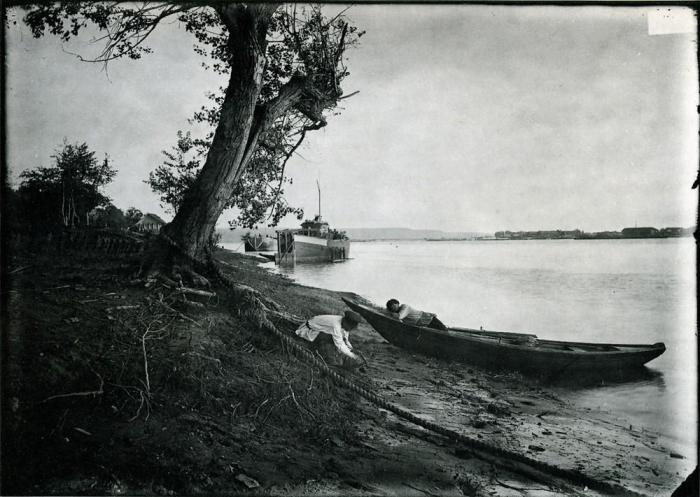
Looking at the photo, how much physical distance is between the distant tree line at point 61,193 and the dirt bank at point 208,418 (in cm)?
35

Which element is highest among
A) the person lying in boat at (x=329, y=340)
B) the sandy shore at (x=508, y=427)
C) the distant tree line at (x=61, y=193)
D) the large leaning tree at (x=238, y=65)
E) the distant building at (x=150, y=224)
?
the large leaning tree at (x=238, y=65)

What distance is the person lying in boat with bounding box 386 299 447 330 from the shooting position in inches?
198

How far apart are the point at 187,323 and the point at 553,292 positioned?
5.11 m

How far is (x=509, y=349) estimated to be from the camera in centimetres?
472

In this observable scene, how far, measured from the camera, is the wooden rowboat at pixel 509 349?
4555 millimetres

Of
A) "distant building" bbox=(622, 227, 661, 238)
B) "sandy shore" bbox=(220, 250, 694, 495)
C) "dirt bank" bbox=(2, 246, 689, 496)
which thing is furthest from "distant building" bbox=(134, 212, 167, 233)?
"distant building" bbox=(622, 227, 661, 238)

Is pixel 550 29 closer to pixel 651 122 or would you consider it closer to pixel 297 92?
pixel 651 122

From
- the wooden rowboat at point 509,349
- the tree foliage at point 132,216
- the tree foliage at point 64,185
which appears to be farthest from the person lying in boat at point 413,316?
the tree foliage at point 64,185

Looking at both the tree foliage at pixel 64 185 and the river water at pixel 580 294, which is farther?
the river water at pixel 580 294

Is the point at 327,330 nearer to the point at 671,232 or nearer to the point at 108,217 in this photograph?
the point at 108,217

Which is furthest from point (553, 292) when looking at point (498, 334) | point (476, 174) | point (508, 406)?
point (476, 174)

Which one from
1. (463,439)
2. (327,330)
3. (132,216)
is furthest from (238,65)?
(463,439)

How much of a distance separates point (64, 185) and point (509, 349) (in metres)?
5.22

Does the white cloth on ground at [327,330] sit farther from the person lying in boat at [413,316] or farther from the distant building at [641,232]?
the distant building at [641,232]
